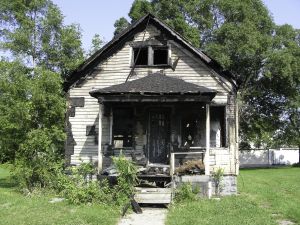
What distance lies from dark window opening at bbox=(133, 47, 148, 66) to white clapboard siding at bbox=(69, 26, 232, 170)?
0.31 metres

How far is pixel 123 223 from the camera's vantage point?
456 inches

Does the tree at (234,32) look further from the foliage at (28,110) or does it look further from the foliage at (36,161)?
the foliage at (36,161)

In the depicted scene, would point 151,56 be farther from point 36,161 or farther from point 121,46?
point 36,161

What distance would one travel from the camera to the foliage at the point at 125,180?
45.1ft

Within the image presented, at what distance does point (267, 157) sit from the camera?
2053 inches

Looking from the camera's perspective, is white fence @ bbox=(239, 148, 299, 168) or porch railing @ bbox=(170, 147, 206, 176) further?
white fence @ bbox=(239, 148, 299, 168)

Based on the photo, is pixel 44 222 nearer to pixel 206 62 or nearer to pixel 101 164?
pixel 101 164

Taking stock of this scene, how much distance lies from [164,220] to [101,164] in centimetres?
510

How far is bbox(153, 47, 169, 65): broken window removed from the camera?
18917 millimetres

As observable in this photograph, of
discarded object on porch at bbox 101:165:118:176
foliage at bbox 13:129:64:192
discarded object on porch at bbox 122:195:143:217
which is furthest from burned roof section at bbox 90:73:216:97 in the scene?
discarded object on porch at bbox 122:195:143:217

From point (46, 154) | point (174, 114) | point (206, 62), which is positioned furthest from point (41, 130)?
point (206, 62)

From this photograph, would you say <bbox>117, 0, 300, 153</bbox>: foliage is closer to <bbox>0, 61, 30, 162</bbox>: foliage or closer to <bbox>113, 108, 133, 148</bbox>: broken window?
<bbox>113, 108, 133, 148</bbox>: broken window

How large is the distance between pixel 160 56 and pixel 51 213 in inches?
369

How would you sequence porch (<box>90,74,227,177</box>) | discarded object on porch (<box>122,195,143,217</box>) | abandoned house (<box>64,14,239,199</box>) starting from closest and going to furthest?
discarded object on porch (<box>122,195,143,217</box>), porch (<box>90,74,227,177</box>), abandoned house (<box>64,14,239,199</box>)
